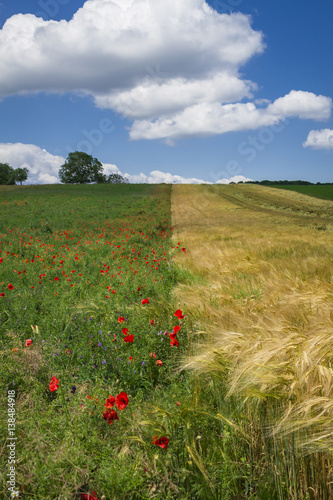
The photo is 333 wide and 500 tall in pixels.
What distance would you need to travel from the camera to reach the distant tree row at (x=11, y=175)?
7594 centimetres

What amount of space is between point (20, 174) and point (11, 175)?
2582mm

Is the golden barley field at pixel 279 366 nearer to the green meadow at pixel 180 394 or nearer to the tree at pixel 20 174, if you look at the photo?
the green meadow at pixel 180 394

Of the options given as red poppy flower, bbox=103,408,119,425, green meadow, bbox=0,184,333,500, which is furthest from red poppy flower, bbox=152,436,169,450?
red poppy flower, bbox=103,408,119,425

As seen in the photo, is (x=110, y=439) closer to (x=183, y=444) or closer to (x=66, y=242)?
(x=183, y=444)

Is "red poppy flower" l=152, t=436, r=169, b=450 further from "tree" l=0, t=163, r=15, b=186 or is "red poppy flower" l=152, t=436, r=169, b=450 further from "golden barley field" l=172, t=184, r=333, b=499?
"tree" l=0, t=163, r=15, b=186

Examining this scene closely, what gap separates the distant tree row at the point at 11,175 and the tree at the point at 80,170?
9991mm

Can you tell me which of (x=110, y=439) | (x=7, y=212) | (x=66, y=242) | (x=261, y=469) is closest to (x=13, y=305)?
(x=110, y=439)

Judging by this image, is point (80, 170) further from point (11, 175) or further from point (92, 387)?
point (92, 387)

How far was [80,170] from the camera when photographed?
79625 millimetres

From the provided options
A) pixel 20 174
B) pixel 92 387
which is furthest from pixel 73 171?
pixel 92 387

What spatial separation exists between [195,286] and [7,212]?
63.1 ft

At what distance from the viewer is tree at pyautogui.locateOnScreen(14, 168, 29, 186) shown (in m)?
77.8

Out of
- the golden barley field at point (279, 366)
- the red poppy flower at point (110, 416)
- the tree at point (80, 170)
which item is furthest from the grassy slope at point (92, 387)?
the tree at point (80, 170)

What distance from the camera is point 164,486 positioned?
5.96 feet
